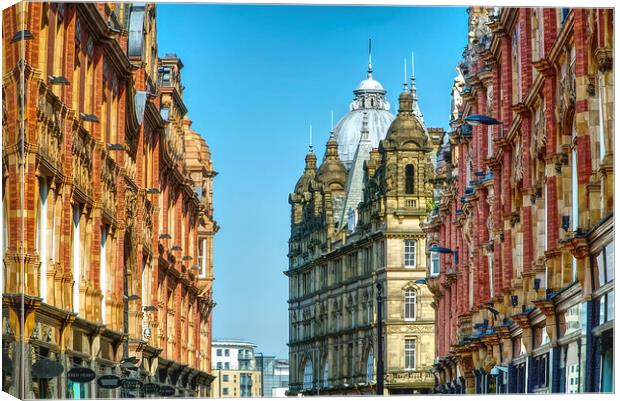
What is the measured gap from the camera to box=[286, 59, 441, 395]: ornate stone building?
120 metres

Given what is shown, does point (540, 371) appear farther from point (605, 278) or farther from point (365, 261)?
point (365, 261)

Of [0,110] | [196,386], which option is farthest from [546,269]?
[196,386]

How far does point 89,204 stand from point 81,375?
9.62 m

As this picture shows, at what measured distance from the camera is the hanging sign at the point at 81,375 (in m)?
39.1

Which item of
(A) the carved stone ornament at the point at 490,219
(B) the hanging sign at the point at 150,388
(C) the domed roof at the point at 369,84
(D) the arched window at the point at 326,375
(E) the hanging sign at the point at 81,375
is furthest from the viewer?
(D) the arched window at the point at 326,375

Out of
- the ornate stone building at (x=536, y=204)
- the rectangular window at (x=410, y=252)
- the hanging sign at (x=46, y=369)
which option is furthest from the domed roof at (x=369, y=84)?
the rectangular window at (x=410, y=252)

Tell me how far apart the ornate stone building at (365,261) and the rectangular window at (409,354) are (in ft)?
0.30

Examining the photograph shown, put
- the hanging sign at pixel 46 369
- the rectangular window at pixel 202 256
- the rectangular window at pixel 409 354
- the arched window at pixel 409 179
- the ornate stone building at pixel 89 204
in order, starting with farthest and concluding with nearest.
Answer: the rectangular window at pixel 409 354
the arched window at pixel 409 179
the rectangular window at pixel 202 256
the ornate stone building at pixel 89 204
the hanging sign at pixel 46 369

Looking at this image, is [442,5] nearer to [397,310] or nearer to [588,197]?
[588,197]

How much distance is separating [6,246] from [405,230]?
3672 inches

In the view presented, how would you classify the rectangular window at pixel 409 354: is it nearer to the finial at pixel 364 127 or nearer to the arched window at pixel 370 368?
the arched window at pixel 370 368

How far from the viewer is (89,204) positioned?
1909 inches

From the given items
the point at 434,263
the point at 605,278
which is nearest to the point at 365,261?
the point at 434,263

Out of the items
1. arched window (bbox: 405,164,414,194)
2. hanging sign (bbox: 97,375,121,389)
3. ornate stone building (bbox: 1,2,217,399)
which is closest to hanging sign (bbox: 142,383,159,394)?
ornate stone building (bbox: 1,2,217,399)
